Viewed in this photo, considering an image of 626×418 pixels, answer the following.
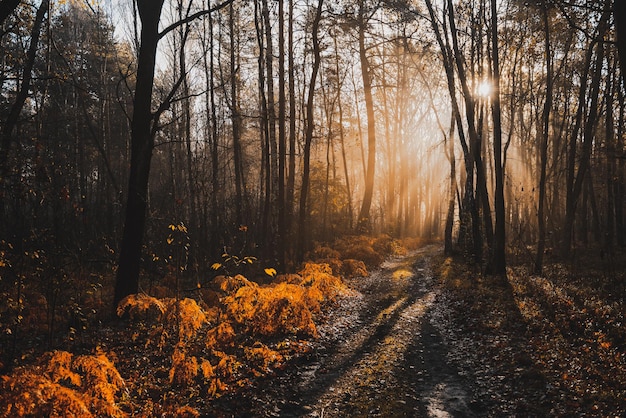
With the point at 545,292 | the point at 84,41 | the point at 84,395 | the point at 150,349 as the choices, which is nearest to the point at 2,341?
the point at 150,349

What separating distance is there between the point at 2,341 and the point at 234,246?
32.1ft

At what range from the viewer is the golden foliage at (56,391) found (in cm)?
403

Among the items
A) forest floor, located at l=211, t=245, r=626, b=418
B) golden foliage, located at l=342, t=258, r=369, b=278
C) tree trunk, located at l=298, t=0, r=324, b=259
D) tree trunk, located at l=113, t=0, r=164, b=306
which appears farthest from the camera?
golden foliage, located at l=342, t=258, r=369, b=278

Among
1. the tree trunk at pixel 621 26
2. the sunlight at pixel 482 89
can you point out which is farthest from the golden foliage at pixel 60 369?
the sunlight at pixel 482 89

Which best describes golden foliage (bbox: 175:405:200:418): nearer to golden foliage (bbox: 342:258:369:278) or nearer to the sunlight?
golden foliage (bbox: 342:258:369:278)

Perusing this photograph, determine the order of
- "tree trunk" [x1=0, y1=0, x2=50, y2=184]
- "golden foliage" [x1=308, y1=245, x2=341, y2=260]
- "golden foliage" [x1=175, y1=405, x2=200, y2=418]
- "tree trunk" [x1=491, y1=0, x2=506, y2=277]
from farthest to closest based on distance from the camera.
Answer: "golden foliage" [x1=308, y1=245, x2=341, y2=260] → "tree trunk" [x1=491, y1=0, x2=506, y2=277] → "tree trunk" [x1=0, y1=0, x2=50, y2=184] → "golden foliage" [x1=175, y1=405, x2=200, y2=418]

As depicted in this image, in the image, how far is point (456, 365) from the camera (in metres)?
7.25

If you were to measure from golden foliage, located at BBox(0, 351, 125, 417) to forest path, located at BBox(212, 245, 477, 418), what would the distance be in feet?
4.73

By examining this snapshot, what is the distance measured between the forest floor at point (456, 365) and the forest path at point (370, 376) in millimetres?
16

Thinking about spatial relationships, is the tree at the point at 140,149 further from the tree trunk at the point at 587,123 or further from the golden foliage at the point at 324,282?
the tree trunk at the point at 587,123

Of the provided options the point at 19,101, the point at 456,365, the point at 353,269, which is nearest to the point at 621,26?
the point at 456,365

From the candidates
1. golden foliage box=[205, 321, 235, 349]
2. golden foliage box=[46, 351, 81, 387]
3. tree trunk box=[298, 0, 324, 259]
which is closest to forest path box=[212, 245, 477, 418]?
golden foliage box=[205, 321, 235, 349]

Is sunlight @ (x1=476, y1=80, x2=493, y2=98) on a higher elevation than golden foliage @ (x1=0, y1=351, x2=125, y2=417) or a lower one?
higher

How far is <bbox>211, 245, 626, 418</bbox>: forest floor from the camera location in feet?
18.5
